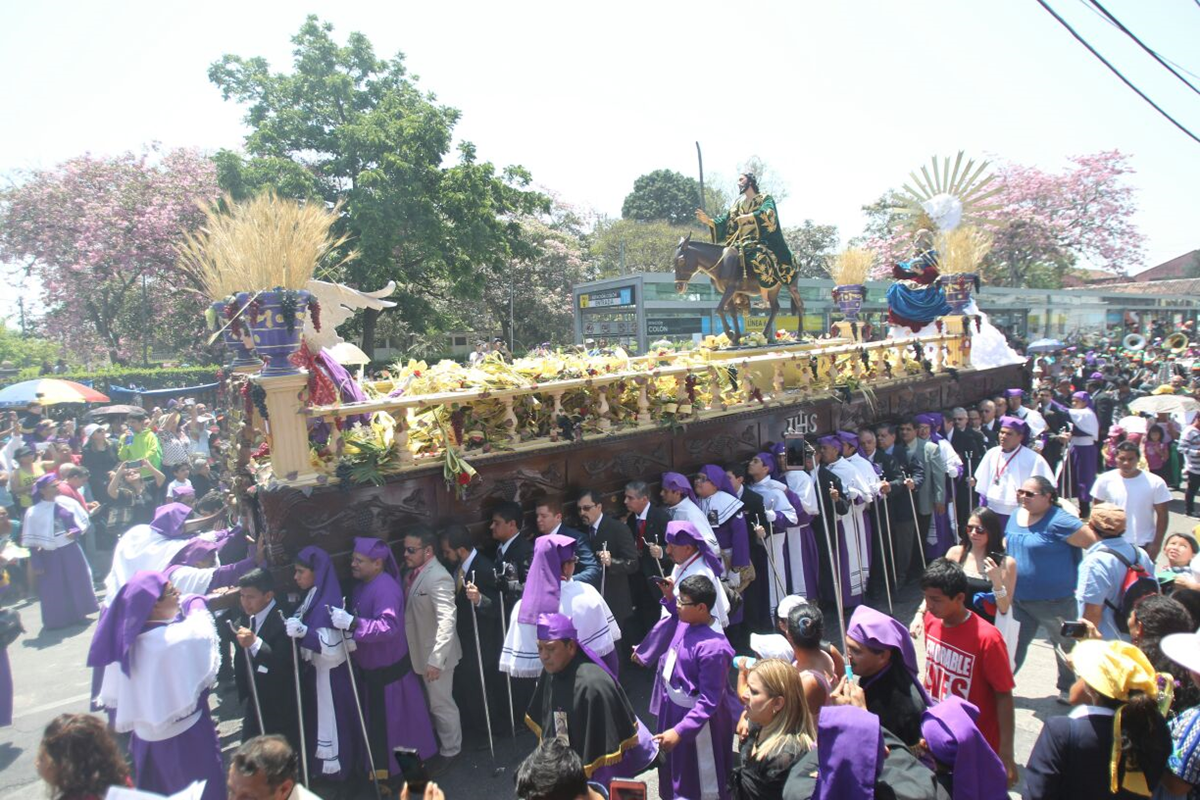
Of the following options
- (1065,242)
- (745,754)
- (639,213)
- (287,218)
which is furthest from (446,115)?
(639,213)

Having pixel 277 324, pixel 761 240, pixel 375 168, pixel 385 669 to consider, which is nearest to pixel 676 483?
pixel 385 669

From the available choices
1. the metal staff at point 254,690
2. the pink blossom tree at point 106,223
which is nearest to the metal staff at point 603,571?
the metal staff at point 254,690

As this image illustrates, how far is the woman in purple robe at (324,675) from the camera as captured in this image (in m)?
4.43

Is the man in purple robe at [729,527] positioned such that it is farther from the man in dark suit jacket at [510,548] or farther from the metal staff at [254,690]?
the metal staff at [254,690]

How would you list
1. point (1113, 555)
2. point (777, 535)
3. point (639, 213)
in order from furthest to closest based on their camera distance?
point (639, 213) < point (777, 535) < point (1113, 555)

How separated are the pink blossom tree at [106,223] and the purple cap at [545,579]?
2106 cm

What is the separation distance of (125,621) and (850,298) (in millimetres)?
11838

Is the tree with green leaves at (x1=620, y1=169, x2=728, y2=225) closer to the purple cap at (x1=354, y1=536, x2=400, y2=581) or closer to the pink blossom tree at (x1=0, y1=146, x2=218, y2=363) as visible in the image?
the pink blossom tree at (x1=0, y1=146, x2=218, y2=363)

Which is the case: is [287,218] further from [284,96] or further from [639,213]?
[639,213]

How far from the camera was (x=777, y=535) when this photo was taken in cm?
695

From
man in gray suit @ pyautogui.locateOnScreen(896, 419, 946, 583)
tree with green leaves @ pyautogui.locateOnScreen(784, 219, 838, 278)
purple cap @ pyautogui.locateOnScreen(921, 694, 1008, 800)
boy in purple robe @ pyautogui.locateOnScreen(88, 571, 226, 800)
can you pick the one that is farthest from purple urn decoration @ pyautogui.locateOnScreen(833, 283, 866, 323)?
tree with green leaves @ pyautogui.locateOnScreen(784, 219, 838, 278)

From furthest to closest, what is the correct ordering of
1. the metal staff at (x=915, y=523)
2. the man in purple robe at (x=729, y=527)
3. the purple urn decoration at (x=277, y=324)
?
1. the metal staff at (x=915, y=523)
2. the man in purple robe at (x=729, y=527)
3. the purple urn decoration at (x=277, y=324)

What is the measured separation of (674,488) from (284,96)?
20.6 meters

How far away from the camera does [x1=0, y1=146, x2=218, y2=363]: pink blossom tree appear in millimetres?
22109
